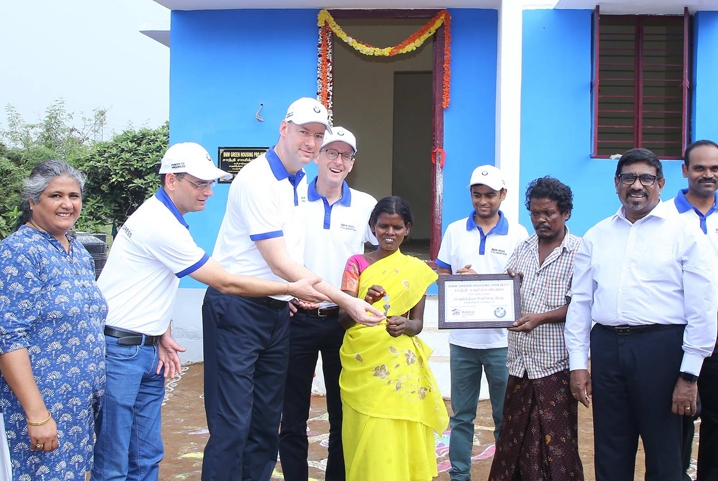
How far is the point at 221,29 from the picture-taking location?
7.78m

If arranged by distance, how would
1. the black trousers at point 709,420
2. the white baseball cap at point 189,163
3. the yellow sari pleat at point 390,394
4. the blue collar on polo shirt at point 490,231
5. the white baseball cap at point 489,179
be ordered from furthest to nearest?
1. the blue collar on polo shirt at point 490,231
2. the white baseball cap at point 489,179
3. the black trousers at point 709,420
4. the yellow sari pleat at point 390,394
5. the white baseball cap at point 189,163

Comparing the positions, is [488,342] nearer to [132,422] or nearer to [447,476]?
[447,476]

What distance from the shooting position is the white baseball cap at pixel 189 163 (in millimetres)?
3318

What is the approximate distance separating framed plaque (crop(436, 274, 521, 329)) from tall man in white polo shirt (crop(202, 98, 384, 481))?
64cm

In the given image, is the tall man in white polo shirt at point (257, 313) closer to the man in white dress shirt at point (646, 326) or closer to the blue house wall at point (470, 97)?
the man in white dress shirt at point (646, 326)

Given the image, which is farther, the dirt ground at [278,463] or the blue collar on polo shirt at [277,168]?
the dirt ground at [278,463]

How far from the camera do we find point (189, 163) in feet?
10.9

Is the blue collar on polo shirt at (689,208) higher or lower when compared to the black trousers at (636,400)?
higher

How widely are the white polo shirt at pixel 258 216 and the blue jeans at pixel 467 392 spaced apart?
141 centimetres

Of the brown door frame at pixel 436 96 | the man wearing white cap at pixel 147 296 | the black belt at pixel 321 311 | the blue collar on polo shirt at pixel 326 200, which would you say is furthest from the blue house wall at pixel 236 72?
the man wearing white cap at pixel 147 296

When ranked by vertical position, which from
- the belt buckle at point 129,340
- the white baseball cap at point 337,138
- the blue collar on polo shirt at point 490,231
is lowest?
the belt buckle at point 129,340

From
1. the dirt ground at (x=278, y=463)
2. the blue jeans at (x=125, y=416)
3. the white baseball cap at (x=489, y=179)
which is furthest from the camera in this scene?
the dirt ground at (x=278, y=463)

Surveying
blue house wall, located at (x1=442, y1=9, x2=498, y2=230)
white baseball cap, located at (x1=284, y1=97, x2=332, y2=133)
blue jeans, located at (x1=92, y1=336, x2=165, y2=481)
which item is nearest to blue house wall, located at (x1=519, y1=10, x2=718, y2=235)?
blue house wall, located at (x1=442, y1=9, x2=498, y2=230)

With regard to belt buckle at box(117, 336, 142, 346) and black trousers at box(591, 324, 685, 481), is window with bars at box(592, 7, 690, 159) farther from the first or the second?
belt buckle at box(117, 336, 142, 346)
